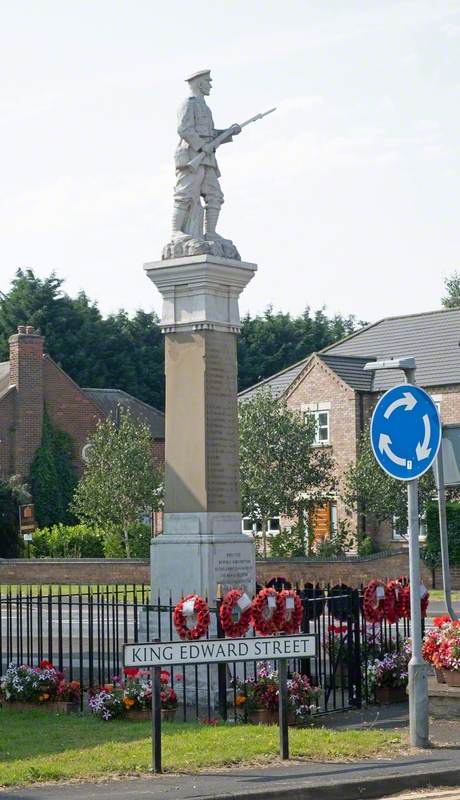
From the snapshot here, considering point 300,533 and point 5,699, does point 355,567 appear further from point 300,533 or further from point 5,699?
point 5,699

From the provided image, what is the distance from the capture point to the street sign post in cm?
1069

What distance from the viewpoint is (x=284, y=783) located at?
995 centimetres

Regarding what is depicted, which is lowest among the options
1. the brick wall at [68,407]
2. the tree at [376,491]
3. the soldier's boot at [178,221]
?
the tree at [376,491]

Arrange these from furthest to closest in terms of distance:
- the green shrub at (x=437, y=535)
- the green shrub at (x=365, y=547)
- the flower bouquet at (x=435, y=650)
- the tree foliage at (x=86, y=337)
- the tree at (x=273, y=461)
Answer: the tree foliage at (x=86, y=337) → the green shrub at (x=365, y=547) → the tree at (x=273, y=461) → the green shrub at (x=437, y=535) → the flower bouquet at (x=435, y=650)

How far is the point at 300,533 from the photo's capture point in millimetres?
45906

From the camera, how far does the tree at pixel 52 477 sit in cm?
5712

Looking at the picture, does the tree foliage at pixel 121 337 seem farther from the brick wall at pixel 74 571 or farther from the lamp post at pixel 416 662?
the lamp post at pixel 416 662

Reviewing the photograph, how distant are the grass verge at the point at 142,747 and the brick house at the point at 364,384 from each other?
111 feet

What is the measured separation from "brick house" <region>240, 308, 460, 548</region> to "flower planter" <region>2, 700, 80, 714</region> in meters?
31.9

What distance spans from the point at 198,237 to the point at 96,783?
9.24 m

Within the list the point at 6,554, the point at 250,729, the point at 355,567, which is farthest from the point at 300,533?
the point at 250,729

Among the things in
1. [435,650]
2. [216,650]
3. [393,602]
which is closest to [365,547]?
[393,602]

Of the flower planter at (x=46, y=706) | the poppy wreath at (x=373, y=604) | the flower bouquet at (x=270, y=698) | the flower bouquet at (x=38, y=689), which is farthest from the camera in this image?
the poppy wreath at (x=373, y=604)

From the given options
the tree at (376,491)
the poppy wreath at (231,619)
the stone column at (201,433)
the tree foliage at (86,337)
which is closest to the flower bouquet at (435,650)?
the poppy wreath at (231,619)
